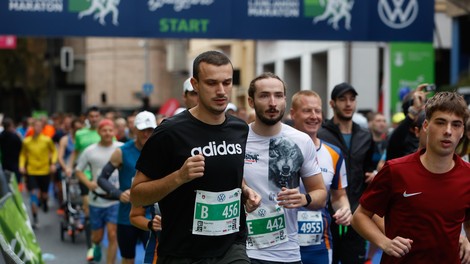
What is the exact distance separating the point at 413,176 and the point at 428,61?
21017mm

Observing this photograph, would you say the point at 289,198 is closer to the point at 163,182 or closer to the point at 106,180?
the point at 163,182

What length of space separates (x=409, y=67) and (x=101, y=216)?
15.2 m

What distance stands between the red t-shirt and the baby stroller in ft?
37.7

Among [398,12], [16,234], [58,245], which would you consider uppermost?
[398,12]

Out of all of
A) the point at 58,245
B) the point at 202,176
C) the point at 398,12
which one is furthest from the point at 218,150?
the point at 398,12

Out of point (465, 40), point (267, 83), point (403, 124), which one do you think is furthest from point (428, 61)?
point (267, 83)

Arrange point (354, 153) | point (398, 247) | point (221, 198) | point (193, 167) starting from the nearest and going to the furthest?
1. point (398, 247)
2. point (193, 167)
3. point (221, 198)
4. point (354, 153)

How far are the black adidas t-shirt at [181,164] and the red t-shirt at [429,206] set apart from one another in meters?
0.91

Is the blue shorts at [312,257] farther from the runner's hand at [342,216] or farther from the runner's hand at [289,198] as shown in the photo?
the runner's hand at [289,198]

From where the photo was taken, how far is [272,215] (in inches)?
264

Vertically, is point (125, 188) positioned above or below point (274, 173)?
below

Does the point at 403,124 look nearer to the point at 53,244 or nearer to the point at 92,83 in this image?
the point at 53,244

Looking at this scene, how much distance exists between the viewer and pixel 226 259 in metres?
5.71

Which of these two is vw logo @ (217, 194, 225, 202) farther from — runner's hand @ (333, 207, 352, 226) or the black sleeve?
the black sleeve
